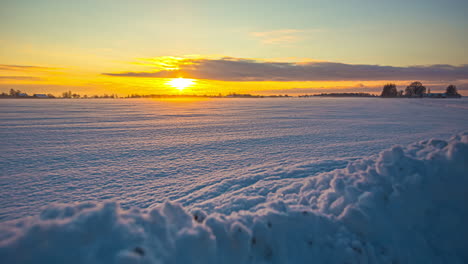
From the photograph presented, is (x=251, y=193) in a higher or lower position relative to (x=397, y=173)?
lower

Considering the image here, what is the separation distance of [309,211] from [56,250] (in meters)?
1.84

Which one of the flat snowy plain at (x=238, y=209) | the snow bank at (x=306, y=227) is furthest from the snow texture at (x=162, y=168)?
the snow bank at (x=306, y=227)

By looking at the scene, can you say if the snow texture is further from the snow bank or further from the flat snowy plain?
the snow bank

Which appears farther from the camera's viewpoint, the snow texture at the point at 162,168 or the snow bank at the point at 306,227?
the snow texture at the point at 162,168

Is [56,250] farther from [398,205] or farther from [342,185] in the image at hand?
[398,205]

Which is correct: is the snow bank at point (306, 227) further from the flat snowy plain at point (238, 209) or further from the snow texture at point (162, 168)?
the snow texture at point (162, 168)

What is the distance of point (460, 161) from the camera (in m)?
2.13

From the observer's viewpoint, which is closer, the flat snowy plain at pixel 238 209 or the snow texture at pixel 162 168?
the flat snowy plain at pixel 238 209

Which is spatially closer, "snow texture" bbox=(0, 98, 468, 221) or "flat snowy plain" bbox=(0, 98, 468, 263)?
"flat snowy plain" bbox=(0, 98, 468, 263)

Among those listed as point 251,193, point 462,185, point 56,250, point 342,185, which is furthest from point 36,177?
point 462,185

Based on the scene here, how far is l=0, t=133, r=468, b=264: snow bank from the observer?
3.88ft

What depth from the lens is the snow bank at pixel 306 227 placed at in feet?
3.88

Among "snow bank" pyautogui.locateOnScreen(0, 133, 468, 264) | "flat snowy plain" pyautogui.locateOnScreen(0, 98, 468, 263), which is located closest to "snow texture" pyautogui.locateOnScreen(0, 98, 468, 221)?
"flat snowy plain" pyautogui.locateOnScreen(0, 98, 468, 263)

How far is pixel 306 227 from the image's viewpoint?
5.79 ft
